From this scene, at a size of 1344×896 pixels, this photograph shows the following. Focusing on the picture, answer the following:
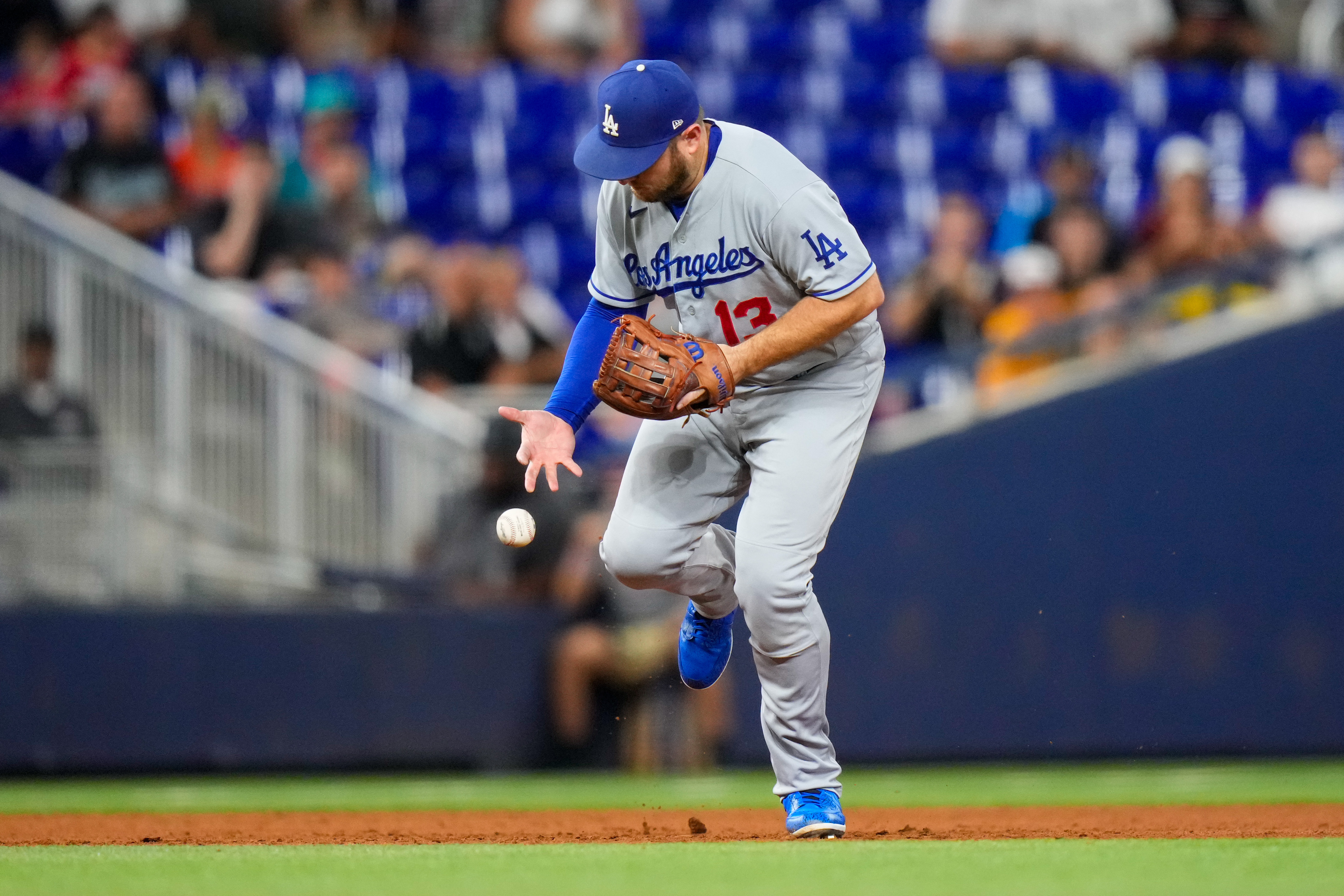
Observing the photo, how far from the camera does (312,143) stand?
440 inches

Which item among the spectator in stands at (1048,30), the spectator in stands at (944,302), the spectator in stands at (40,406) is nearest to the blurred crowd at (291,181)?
the spectator in stands at (40,406)

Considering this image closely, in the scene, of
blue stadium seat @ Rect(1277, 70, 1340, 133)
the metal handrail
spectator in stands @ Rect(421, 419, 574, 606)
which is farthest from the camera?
blue stadium seat @ Rect(1277, 70, 1340, 133)

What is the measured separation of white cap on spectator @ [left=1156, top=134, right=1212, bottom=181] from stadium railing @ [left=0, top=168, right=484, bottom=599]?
4.75m

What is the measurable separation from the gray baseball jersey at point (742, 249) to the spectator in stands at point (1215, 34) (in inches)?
392

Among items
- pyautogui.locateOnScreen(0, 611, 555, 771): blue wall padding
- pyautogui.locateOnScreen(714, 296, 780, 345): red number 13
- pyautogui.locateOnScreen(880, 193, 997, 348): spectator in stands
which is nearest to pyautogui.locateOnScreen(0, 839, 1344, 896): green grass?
pyautogui.locateOnScreen(714, 296, 780, 345): red number 13

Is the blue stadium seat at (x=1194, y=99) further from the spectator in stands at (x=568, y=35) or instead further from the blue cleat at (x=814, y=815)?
the blue cleat at (x=814, y=815)

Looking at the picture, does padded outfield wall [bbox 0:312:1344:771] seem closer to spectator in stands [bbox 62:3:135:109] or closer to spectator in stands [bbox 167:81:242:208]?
spectator in stands [bbox 167:81:242:208]

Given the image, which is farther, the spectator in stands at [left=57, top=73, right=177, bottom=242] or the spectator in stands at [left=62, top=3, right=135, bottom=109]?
the spectator in stands at [left=62, top=3, right=135, bottom=109]

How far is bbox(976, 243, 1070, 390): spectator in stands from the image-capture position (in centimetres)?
892

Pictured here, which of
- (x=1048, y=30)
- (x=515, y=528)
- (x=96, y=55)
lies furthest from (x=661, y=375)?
(x=1048, y=30)

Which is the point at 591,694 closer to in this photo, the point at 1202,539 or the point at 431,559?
the point at 431,559

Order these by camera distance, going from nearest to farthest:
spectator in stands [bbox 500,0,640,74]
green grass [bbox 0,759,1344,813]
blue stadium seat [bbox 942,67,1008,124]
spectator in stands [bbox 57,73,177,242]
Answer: green grass [bbox 0,759,1344,813] < spectator in stands [bbox 57,73,177,242] < spectator in stands [bbox 500,0,640,74] < blue stadium seat [bbox 942,67,1008,124]

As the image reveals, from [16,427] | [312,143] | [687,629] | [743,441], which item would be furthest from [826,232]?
[312,143]

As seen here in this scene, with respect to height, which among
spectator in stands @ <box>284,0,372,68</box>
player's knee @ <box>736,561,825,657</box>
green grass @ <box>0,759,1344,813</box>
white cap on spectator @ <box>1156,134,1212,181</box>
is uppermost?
spectator in stands @ <box>284,0,372,68</box>
